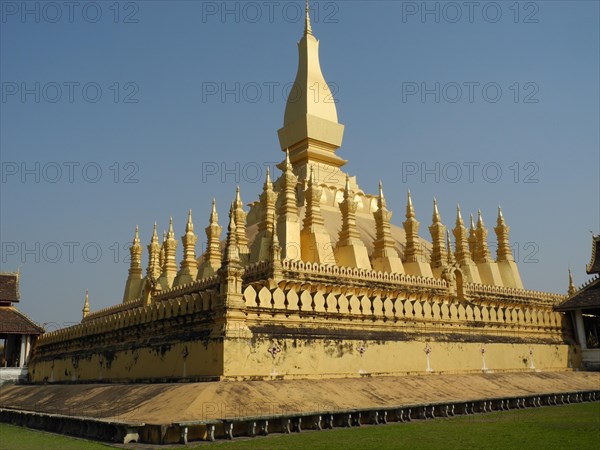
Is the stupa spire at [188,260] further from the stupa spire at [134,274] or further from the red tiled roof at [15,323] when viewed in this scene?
the red tiled roof at [15,323]

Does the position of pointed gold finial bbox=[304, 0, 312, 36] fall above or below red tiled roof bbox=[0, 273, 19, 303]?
above

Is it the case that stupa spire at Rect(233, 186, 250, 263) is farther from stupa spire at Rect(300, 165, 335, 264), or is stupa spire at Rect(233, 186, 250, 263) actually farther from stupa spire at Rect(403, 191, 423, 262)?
stupa spire at Rect(403, 191, 423, 262)

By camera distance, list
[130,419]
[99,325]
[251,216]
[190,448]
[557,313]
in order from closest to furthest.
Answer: [190,448] → [130,419] → [99,325] → [557,313] → [251,216]

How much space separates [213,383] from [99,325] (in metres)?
11.0

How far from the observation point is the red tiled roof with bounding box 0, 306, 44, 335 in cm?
3319

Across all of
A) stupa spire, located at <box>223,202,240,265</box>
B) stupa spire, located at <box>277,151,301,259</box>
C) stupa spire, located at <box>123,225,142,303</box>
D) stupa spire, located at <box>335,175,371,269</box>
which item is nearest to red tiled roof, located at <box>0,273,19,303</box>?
stupa spire, located at <box>123,225,142,303</box>

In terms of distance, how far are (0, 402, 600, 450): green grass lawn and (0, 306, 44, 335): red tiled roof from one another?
21.2 m

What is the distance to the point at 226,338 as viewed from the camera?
14.0m

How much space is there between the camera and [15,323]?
3391 cm

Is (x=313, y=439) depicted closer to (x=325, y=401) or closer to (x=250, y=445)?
(x=250, y=445)

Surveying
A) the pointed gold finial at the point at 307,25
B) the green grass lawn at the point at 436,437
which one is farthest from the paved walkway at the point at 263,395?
the pointed gold finial at the point at 307,25

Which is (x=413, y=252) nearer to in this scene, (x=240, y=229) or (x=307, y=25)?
(x=240, y=229)

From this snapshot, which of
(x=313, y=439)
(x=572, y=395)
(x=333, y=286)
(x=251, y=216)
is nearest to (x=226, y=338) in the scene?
(x=313, y=439)

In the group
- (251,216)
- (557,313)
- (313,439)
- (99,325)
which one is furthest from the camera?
(251,216)
